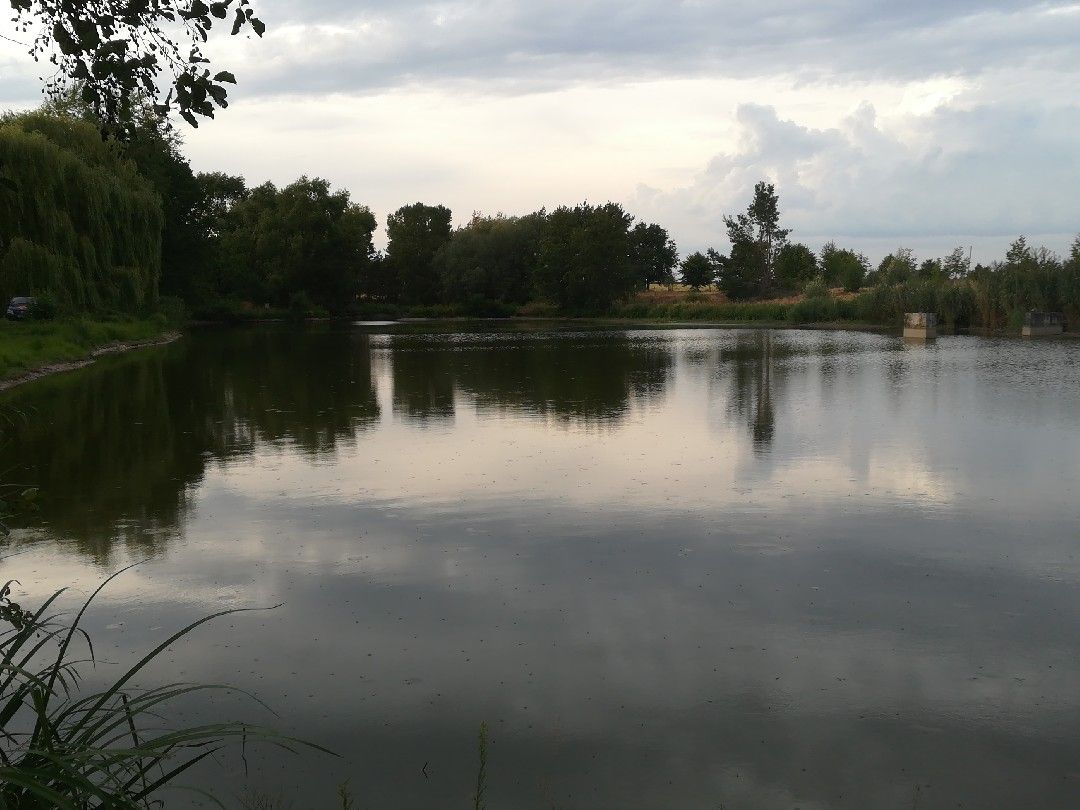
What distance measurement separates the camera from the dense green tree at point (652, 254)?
339 ft

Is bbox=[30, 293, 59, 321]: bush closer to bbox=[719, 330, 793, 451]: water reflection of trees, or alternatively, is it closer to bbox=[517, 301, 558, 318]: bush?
bbox=[719, 330, 793, 451]: water reflection of trees

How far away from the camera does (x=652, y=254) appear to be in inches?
4262

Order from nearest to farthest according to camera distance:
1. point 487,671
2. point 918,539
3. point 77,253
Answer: point 487,671 < point 918,539 < point 77,253

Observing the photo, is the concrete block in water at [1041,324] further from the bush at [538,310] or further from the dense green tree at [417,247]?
the dense green tree at [417,247]

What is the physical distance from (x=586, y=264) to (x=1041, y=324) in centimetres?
4752

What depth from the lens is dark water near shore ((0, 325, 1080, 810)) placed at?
4785 millimetres

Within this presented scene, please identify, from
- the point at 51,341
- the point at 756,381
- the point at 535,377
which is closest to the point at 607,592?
→ the point at 756,381

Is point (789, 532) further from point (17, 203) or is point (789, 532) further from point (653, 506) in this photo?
point (17, 203)

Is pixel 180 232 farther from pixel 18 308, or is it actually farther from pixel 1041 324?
pixel 1041 324

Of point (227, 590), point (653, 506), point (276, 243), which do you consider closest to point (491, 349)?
point (653, 506)

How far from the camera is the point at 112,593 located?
24.3ft

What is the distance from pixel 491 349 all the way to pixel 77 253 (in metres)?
14.8

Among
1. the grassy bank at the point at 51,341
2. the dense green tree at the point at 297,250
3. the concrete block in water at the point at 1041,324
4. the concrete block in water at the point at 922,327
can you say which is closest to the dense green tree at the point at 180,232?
the dense green tree at the point at 297,250

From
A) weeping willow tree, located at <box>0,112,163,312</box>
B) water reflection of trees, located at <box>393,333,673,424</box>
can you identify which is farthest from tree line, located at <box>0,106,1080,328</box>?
water reflection of trees, located at <box>393,333,673,424</box>
